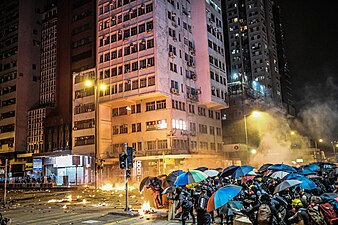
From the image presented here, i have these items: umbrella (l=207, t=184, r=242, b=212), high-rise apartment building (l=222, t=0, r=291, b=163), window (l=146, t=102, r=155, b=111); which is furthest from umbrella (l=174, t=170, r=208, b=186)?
high-rise apartment building (l=222, t=0, r=291, b=163)

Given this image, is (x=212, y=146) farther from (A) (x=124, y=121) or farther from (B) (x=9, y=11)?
(B) (x=9, y=11)

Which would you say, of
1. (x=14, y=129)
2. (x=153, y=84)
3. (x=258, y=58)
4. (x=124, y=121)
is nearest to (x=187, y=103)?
(x=153, y=84)

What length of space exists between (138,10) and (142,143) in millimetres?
21797

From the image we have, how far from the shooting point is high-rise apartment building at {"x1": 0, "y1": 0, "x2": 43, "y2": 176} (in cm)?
7600

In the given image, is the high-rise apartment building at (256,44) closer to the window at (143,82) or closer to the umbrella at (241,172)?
the window at (143,82)

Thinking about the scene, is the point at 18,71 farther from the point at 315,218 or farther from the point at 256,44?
the point at 315,218

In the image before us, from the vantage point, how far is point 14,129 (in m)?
75.4

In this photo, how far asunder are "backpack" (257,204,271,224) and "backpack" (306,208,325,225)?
0.98m

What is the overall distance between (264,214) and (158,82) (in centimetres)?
3927

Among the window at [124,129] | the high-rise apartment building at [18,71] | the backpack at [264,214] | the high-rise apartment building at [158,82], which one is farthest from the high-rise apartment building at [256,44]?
the backpack at [264,214]

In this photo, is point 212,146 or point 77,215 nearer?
point 77,215

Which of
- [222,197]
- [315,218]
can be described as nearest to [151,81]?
[222,197]

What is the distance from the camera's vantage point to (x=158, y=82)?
46.5 metres

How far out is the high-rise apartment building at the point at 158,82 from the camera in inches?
A: 1881
